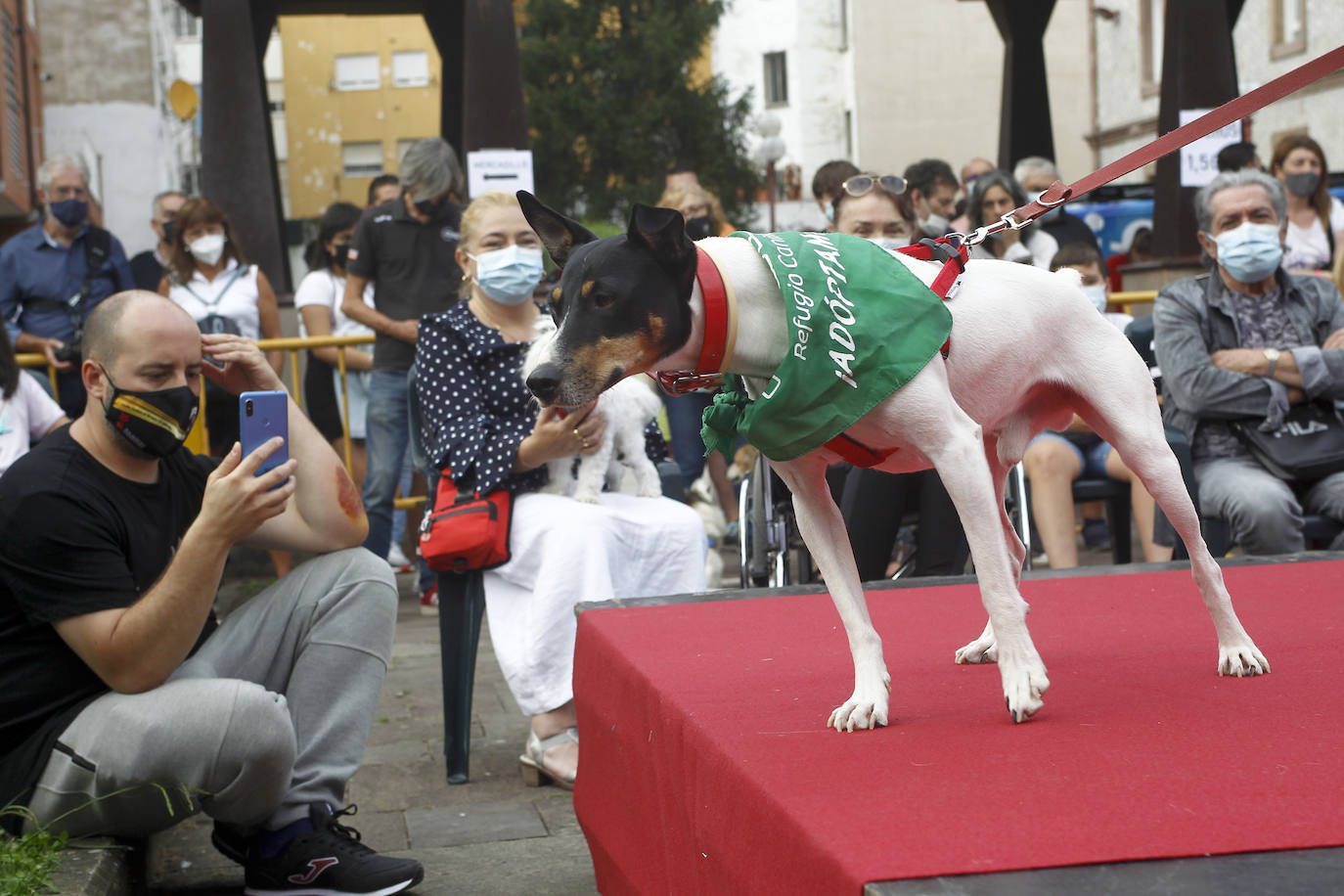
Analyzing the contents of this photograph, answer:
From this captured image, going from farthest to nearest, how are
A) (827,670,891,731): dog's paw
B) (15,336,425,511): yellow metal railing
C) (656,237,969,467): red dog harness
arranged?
(15,336,425,511): yellow metal railing < (827,670,891,731): dog's paw < (656,237,969,467): red dog harness

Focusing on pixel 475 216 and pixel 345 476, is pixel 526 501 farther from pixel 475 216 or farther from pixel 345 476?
pixel 475 216

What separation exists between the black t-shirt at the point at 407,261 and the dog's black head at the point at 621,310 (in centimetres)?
480

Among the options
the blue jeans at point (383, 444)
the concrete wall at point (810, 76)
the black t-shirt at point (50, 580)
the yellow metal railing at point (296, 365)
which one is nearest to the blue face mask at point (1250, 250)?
the black t-shirt at point (50, 580)

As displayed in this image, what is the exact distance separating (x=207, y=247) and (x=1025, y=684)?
5.59 meters

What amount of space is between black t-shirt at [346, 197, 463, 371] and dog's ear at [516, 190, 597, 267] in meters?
4.54

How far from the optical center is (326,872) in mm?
3207

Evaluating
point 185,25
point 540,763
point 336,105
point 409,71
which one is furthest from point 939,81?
point 540,763

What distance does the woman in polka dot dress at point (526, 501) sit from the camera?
4.18 metres

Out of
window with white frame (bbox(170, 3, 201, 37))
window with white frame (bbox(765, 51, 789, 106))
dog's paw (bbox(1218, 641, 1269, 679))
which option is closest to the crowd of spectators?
dog's paw (bbox(1218, 641, 1269, 679))

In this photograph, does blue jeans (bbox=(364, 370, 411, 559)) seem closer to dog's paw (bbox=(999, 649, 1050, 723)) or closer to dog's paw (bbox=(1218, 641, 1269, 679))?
dog's paw (bbox=(1218, 641, 1269, 679))

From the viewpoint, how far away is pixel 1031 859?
163cm

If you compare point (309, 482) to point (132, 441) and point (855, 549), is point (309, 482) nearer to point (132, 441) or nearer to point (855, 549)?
point (132, 441)

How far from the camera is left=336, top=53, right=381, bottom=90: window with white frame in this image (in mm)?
51594

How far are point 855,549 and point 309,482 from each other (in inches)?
74.0
